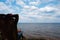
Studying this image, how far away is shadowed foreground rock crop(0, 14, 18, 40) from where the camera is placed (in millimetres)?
4180

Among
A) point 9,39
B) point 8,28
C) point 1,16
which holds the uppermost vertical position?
point 1,16

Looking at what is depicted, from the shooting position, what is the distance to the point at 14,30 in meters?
4.25

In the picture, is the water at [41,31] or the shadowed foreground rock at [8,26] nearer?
the shadowed foreground rock at [8,26]

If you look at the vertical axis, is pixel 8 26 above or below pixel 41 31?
above

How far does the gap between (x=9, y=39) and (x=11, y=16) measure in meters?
0.58

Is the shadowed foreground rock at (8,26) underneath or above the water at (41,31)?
above

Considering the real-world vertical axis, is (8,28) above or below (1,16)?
below

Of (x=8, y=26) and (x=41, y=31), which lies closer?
(x=8, y=26)

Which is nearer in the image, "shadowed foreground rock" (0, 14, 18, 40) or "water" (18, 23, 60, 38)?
"shadowed foreground rock" (0, 14, 18, 40)

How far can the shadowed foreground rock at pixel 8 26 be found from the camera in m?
4.18

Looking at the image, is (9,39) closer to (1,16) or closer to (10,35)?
(10,35)

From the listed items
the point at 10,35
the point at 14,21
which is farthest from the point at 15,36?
the point at 14,21

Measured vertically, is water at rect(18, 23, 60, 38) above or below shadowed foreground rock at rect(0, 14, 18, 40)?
below

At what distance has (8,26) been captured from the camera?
13.8 feet
